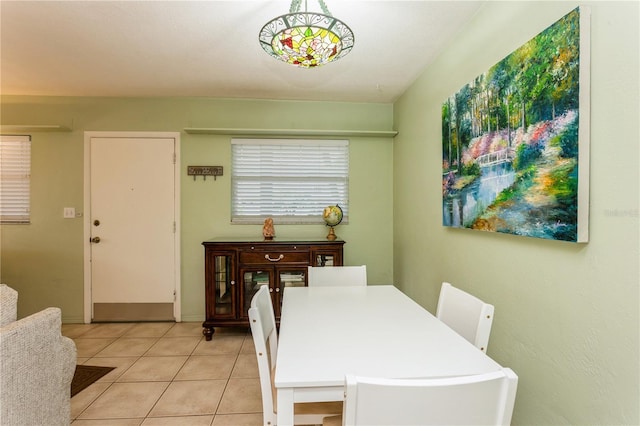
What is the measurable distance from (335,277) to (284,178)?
168 cm

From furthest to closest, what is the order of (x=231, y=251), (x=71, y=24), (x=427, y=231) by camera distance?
(x=231, y=251), (x=427, y=231), (x=71, y=24)

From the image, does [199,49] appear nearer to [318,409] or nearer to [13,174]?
[318,409]

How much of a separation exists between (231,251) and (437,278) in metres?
1.91

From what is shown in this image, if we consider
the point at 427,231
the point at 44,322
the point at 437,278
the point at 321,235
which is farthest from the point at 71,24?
the point at 437,278

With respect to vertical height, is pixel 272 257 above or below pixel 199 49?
below

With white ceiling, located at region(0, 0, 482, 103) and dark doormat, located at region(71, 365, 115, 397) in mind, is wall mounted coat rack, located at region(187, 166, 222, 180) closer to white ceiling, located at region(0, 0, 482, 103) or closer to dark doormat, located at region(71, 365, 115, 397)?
white ceiling, located at region(0, 0, 482, 103)

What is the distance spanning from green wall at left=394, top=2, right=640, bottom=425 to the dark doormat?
110 inches

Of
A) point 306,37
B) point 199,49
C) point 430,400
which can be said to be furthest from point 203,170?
point 430,400

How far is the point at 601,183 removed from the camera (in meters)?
1.15

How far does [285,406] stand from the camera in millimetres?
894

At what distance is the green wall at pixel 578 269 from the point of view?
1.06 meters

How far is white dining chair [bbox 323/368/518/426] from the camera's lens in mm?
679

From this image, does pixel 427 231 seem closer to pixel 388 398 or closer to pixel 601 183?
pixel 601 183

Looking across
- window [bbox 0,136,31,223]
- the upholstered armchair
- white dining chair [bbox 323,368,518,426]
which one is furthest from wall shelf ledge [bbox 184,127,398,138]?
white dining chair [bbox 323,368,518,426]
